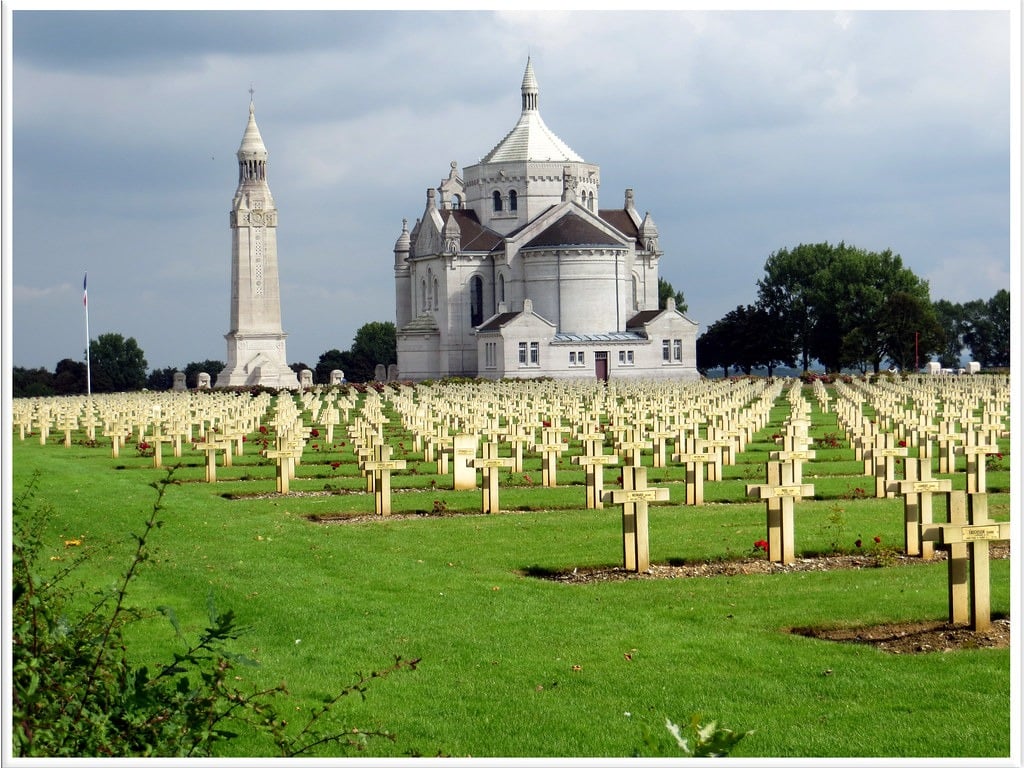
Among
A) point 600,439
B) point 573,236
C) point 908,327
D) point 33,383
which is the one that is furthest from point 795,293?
point 600,439

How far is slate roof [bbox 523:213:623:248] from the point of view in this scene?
279ft

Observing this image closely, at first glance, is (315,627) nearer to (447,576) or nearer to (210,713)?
(447,576)

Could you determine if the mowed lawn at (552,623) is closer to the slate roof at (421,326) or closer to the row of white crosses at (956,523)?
the row of white crosses at (956,523)

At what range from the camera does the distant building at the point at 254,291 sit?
296 ft

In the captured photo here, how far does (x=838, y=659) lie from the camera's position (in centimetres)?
966

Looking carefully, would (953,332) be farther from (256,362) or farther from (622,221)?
(256,362)

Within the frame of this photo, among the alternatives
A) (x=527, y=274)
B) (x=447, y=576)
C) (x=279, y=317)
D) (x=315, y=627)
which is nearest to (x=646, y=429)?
(x=447, y=576)

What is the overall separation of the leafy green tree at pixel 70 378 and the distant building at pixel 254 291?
31.0 ft

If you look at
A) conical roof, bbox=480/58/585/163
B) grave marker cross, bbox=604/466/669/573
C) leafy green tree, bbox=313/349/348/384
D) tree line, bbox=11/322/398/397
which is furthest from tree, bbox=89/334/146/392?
grave marker cross, bbox=604/466/669/573

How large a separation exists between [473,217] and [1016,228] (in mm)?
89253

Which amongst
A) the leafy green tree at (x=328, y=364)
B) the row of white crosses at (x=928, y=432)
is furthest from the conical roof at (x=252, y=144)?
the row of white crosses at (x=928, y=432)

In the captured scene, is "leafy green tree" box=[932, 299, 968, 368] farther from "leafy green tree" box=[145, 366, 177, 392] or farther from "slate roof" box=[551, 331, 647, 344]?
"leafy green tree" box=[145, 366, 177, 392]

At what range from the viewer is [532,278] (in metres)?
86.1

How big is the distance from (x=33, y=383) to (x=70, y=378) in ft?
24.0
